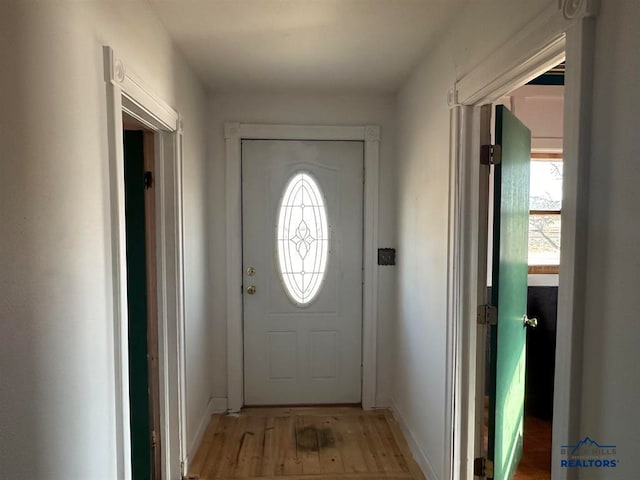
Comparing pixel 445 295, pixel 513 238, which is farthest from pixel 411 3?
pixel 445 295

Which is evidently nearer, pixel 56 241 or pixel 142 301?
pixel 56 241

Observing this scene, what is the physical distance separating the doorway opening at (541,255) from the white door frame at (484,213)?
2.58ft

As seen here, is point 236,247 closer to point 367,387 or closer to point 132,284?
point 132,284

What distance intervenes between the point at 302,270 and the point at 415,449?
1415 millimetres

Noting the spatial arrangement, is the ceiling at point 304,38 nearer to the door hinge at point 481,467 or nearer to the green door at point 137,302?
the green door at point 137,302

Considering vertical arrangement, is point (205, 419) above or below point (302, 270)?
below

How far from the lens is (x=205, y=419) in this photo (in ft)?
9.40

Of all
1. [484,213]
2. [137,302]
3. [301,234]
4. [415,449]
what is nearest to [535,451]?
[415,449]

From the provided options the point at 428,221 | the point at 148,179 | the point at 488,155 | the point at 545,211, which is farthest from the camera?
the point at 545,211

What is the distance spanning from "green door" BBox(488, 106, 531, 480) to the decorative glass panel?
1418mm

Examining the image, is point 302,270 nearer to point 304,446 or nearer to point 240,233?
point 240,233

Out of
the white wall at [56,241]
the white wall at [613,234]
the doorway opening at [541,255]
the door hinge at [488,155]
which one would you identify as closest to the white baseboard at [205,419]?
the white wall at [56,241]

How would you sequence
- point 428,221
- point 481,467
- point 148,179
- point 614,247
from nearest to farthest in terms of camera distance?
point 614,247, point 481,467, point 148,179, point 428,221

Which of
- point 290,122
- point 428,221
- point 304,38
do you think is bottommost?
point 428,221
